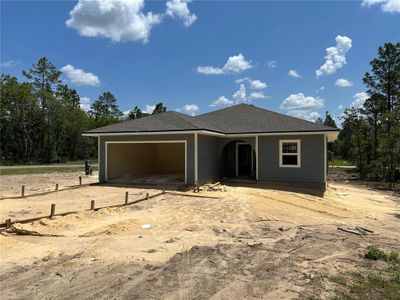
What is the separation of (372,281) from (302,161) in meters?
12.0

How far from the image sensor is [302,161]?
56.0 feet

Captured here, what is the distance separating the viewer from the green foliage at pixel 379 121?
24625 millimetres

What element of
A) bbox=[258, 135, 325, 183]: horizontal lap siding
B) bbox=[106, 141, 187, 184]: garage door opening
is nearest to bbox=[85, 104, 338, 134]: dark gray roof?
bbox=[258, 135, 325, 183]: horizontal lap siding

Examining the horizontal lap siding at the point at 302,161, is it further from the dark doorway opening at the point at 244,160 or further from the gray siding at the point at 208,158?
the dark doorway opening at the point at 244,160

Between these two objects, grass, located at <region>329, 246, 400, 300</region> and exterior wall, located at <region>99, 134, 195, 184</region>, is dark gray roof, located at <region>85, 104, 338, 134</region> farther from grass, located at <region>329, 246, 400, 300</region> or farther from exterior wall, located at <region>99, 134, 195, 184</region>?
grass, located at <region>329, 246, 400, 300</region>

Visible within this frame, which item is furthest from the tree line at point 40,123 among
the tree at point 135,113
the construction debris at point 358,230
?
the construction debris at point 358,230

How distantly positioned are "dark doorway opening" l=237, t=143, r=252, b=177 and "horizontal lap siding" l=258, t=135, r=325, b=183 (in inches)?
96.3

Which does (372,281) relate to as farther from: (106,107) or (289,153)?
(106,107)

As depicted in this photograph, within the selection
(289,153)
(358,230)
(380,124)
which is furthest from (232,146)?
(380,124)

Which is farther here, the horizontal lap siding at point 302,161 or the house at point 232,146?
the horizontal lap siding at point 302,161

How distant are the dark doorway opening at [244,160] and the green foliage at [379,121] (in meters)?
9.99

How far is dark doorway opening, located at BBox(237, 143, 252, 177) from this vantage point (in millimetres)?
20312

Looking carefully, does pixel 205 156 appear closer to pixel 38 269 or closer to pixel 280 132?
pixel 280 132

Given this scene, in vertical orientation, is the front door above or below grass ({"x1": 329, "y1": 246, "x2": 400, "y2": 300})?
above
